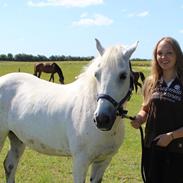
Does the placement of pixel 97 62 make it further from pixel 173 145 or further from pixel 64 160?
Result: pixel 64 160

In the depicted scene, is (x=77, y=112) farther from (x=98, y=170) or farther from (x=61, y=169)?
(x=61, y=169)

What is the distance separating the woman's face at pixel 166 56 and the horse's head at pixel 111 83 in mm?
365

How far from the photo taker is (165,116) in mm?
4156

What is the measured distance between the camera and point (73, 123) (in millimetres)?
4895

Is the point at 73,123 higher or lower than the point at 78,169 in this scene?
higher

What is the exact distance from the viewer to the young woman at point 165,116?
4121mm

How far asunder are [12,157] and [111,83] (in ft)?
8.61

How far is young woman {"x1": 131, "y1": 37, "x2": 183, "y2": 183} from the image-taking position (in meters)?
4.12

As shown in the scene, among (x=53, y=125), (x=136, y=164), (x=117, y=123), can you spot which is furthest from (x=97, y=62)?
(x=136, y=164)

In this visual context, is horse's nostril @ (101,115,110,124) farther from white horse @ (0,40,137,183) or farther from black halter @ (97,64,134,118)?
black halter @ (97,64,134,118)

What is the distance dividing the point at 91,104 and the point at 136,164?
12.3ft

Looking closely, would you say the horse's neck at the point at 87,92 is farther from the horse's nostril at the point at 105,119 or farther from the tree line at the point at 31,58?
the tree line at the point at 31,58

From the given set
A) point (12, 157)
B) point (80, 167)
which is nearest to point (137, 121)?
point (80, 167)

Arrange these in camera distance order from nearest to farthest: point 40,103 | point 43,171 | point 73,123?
point 73,123 < point 40,103 < point 43,171
